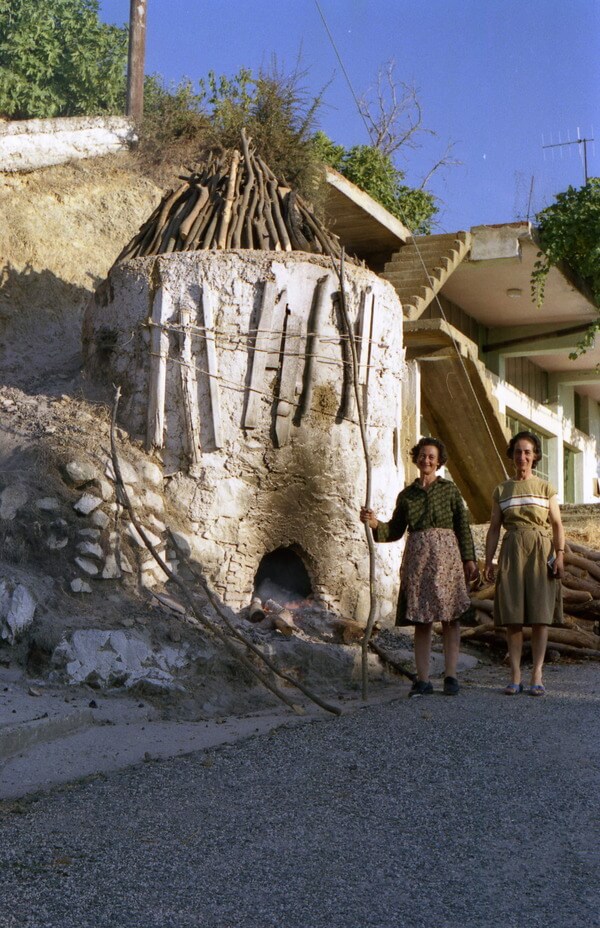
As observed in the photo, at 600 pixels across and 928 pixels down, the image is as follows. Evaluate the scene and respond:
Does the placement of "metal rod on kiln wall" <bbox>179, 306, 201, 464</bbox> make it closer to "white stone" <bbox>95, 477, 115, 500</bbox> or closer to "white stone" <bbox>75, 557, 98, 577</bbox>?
"white stone" <bbox>95, 477, 115, 500</bbox>

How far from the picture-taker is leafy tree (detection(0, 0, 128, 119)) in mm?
27031

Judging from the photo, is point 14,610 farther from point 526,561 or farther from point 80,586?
point 526,561

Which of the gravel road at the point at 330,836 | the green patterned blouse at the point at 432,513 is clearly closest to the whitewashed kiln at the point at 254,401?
the green patterned blouse at the point at 432,513

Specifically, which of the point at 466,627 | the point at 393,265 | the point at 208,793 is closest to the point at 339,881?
the point at 208,793

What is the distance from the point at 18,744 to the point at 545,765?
2507 mm

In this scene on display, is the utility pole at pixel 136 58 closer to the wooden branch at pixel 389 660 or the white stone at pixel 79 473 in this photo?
the white stone at pixel 79 473

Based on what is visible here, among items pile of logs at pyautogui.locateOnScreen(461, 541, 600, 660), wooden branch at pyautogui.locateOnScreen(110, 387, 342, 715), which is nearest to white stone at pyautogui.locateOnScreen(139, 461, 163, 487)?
wooden branch at pyautogui.locateOnScreen(110, 387, 342, 715)

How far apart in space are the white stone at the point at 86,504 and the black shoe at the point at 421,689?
258cm

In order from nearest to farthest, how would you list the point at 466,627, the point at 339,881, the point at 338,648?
the point at 339,881 < the point at 338,648 < the point at 466,627

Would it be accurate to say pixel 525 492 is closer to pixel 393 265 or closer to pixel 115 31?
pixel 393 265

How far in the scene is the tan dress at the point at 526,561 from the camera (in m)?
7.56

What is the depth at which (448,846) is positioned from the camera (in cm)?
408

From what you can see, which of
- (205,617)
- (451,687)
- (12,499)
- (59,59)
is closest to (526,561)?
(451,687)

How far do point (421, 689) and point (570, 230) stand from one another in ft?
37.8
